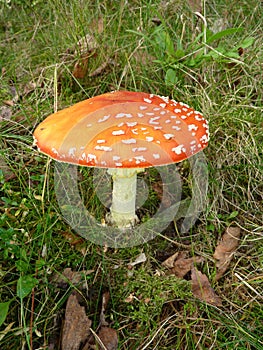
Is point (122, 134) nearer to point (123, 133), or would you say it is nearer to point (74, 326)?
point (123, 133)

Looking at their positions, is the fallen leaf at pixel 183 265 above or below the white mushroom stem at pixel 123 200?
below

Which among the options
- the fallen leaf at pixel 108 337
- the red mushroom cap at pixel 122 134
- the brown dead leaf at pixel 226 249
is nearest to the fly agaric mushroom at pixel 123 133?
the red mushroom cap at pixel 122 134

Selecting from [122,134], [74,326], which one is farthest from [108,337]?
[122,134]

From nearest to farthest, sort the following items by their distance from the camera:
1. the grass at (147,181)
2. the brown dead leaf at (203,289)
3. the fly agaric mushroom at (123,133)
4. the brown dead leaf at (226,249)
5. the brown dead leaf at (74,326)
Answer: the fly agaric mushroom at (123,133), the brown dead leaf at (74,326), the grass at (147,181), the brown dead leaf at (203,289), the brown dead leaf at (226,249)

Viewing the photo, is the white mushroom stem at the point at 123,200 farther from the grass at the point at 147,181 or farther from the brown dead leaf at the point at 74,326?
the brown dead leaf at the point at 74,326

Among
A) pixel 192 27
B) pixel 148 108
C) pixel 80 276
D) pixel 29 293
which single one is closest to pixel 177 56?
pixel 192 27

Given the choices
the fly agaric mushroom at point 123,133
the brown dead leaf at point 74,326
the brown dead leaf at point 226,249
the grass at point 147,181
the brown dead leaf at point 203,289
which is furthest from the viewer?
the brown dead leaf at point 226,249

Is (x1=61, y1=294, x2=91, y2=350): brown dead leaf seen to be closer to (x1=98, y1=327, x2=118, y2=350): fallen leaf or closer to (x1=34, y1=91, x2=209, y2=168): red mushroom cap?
(x1=98, y1=327, x2=118, y2=350): fallen leaf

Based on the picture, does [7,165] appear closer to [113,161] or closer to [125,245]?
[125,245]
